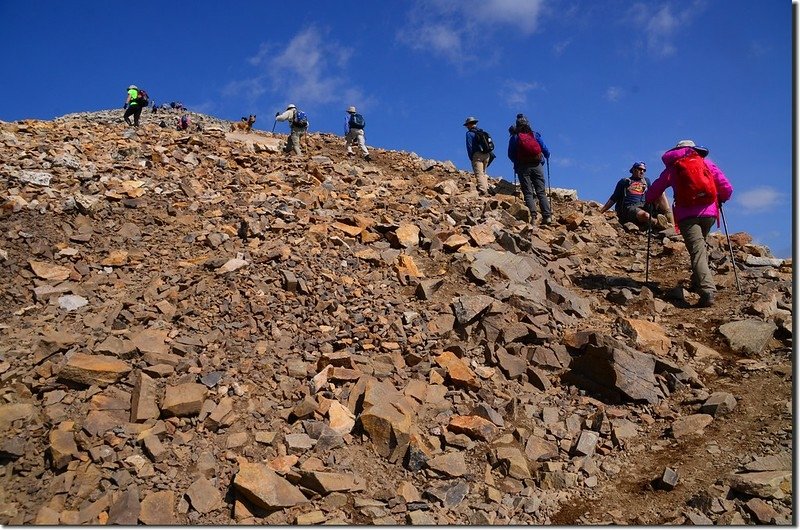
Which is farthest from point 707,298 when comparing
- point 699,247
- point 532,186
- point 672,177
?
point 532,186

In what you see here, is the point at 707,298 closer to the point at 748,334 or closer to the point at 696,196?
the point at 748,334

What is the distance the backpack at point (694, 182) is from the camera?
26.7 ft

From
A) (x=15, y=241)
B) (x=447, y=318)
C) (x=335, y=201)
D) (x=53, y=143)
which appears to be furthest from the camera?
(x=53, y=143)

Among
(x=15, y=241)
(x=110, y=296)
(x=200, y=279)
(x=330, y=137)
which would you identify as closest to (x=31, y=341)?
(x=110, y=296)

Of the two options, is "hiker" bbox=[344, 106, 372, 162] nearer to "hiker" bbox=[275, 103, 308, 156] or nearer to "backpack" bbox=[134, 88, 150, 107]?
"hiker" bbox=[275, 103, 308, 156]

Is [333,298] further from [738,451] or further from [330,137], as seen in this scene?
[330,137]

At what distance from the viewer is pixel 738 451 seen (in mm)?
4742

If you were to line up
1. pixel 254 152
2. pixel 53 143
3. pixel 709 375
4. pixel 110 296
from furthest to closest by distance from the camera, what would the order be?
pixel 254 152, pixel 53 143, pixel 110 296, pixel 709 375

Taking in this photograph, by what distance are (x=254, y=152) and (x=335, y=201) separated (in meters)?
5.19

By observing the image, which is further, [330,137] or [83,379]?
[330,137]

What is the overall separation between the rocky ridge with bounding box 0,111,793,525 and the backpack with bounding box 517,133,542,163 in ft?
8.11

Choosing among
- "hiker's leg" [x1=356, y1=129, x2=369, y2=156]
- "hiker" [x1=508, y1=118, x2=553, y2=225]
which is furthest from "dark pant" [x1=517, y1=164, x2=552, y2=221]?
"hiker's leg" [x1=356, y1=129, x2=369, y2=156]

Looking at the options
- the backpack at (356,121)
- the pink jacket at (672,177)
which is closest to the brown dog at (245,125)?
the backpack at (356,121)

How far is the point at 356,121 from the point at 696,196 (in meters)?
12.4
